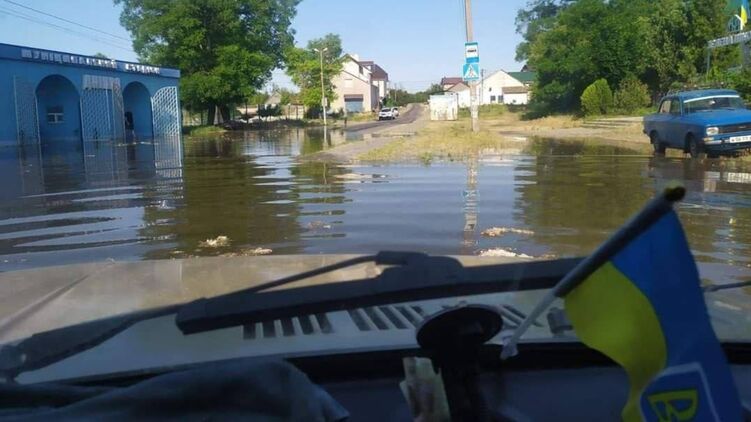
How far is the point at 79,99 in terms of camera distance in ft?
132

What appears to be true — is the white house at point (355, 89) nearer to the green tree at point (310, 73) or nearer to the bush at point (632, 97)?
the green tree at point (310, 73)

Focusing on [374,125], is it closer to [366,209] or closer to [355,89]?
[366,209]

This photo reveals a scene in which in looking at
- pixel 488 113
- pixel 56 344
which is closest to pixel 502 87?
pixel 488 113

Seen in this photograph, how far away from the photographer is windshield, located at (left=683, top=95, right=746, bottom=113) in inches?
758

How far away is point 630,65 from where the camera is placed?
46.5 metres

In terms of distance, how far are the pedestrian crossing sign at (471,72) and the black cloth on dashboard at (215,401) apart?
25012 mm

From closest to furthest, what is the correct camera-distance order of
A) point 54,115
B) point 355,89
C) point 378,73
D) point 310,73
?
point 54,115 < point 310,73 < point 355,89 < point 378,73

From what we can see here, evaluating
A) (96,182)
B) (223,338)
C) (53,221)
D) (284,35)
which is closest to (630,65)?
(284,35)

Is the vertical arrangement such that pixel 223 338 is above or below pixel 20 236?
above

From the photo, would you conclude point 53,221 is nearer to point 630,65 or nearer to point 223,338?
point 223,338

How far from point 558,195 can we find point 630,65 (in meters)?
37.5

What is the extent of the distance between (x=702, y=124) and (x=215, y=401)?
18.5 metres

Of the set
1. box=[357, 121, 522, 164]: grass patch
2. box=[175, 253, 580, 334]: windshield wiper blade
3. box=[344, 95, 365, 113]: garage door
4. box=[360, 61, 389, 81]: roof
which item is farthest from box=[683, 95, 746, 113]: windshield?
box=[360, 61, 389, 81]: roof

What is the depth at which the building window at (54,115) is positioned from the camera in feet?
134
